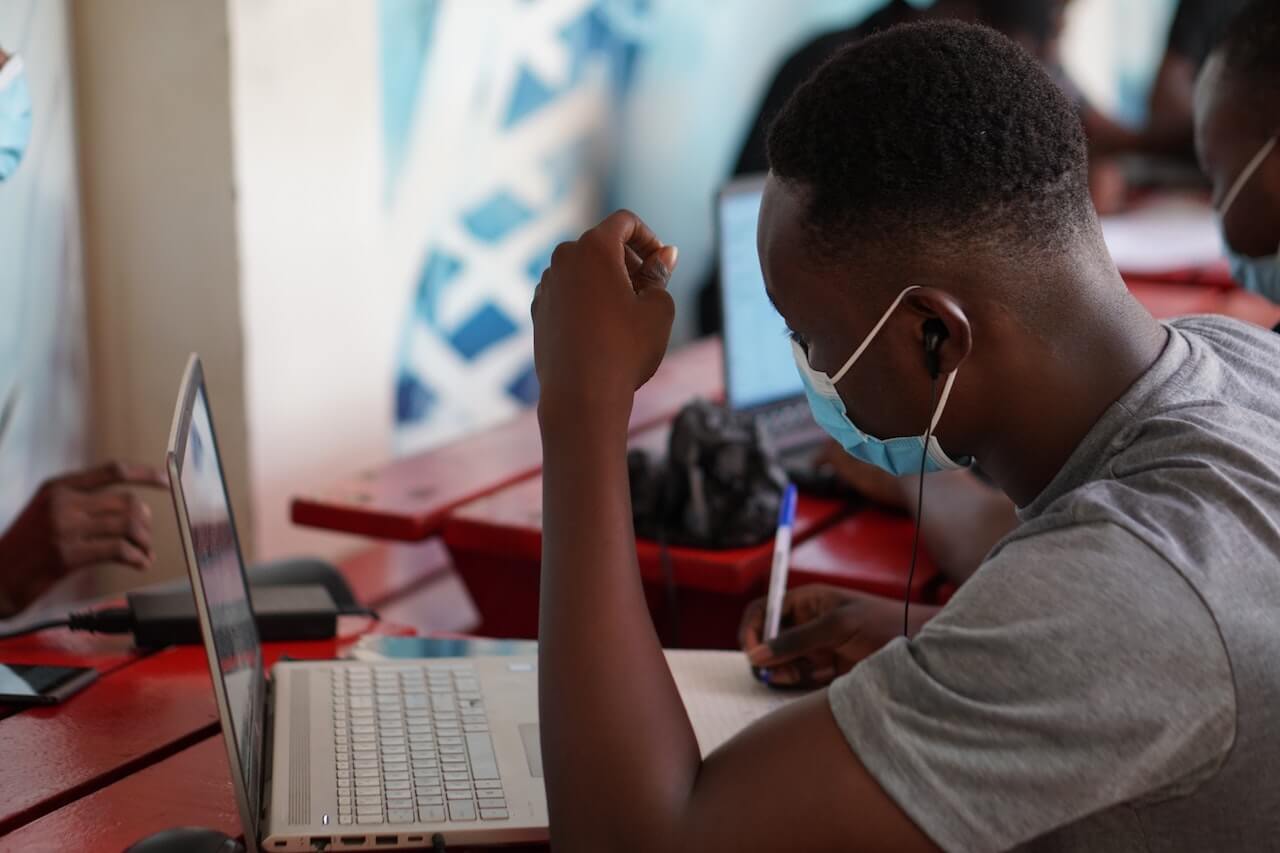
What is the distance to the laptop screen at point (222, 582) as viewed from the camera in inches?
39.8

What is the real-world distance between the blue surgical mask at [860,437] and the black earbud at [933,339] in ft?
0.16

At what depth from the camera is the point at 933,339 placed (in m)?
1.00

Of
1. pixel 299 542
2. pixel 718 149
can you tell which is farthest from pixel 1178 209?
pixel 299 542

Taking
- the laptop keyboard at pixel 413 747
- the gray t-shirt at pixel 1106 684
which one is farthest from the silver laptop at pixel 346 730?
the gray t-shirt at pixel 1106 684

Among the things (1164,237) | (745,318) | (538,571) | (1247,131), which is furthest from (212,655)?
(1164,237)

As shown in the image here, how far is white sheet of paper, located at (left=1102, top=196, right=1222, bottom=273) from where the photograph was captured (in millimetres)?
3584

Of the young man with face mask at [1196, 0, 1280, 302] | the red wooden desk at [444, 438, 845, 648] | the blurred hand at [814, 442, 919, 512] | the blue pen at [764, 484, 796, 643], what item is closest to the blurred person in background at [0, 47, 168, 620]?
the red wooden desk at [444, 438, 845, 648]

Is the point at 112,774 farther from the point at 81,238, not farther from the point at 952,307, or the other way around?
the point at 81,238

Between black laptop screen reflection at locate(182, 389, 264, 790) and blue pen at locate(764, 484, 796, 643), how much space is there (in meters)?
0.50

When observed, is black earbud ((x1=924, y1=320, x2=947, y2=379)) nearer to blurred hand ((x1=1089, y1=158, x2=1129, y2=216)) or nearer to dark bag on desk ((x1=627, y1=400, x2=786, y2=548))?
dark bag on desk ((x1=627, y1=400, x2=786, y2=548))

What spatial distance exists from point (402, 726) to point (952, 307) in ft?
1.98

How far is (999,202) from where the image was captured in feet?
3.21

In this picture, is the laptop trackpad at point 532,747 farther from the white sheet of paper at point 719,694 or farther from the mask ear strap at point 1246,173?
the mask ear strap at point 1246,173

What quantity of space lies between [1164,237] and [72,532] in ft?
10.9
